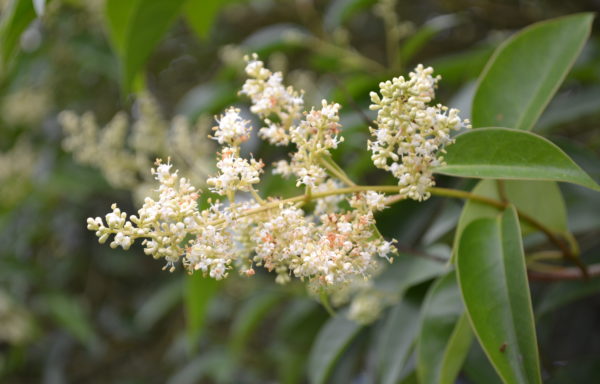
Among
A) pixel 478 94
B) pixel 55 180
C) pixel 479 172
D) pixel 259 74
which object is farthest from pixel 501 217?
pixel 55 180

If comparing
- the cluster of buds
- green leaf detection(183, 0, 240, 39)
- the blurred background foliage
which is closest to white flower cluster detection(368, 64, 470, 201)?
the cluster of buds

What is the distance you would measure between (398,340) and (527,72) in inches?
28.7

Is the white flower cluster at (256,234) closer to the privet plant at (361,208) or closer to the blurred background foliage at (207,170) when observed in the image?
the privet plant at (361,208)

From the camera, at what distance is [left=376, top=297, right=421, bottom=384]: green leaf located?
5.02ft

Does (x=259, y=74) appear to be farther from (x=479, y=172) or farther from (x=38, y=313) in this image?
(x=38, y=313)

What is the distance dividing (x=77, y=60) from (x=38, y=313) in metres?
1.44

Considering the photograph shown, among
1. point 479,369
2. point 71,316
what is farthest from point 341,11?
point 71,316

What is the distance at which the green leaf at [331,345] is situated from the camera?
175 centimetres

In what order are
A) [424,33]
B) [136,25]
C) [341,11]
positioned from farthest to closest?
[341,11], [424,33], [136,25]

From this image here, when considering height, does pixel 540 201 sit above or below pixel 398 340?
above

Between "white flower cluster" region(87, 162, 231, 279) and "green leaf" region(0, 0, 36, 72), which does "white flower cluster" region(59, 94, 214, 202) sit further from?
"white flower cluster" region(87, 162, 231, 279)

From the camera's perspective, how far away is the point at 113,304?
376cm

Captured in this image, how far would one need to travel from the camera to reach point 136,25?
1678 millimetres

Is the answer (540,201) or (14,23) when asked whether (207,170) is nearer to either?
(14,23)
